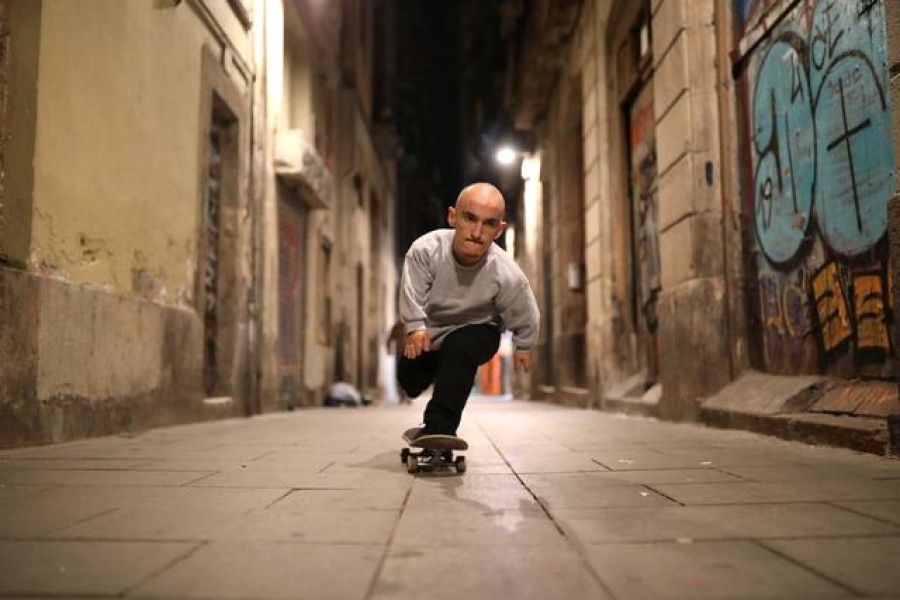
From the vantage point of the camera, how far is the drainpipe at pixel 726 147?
556 centimetres

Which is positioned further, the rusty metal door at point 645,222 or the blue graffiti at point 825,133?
the rusty metal door at point 645,222

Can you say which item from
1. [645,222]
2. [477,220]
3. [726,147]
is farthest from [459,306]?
[645,222]

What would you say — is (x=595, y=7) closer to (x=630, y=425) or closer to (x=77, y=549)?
(x=630, y=425)

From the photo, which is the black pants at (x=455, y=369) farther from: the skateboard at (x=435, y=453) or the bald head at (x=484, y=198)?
the bald head at (x=484, y=198)

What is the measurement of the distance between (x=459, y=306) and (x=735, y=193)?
3265 millimetres

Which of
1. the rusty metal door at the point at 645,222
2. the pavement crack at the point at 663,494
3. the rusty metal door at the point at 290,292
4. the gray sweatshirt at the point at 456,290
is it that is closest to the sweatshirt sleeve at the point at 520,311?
the gray sweatshirt at the point at 456,290

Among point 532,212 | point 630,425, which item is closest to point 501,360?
point 532,212

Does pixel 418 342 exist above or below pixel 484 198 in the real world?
below

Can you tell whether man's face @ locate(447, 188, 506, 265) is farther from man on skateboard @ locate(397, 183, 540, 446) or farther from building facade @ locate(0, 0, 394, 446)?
building facade @ locate(0, 0, 394, 446)

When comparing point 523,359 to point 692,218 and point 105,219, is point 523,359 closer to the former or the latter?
point 692,218

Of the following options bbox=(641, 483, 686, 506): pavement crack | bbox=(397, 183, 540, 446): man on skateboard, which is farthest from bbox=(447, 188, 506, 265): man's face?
bbox=(641, 483, 686, 506): pavement crack

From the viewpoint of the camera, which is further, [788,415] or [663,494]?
[788,415]

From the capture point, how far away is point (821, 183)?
4.46 m

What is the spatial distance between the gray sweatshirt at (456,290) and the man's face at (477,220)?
0.11 meters
